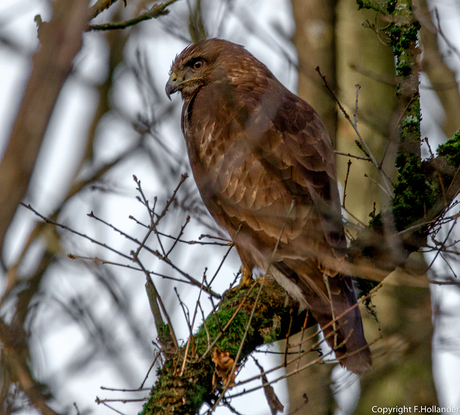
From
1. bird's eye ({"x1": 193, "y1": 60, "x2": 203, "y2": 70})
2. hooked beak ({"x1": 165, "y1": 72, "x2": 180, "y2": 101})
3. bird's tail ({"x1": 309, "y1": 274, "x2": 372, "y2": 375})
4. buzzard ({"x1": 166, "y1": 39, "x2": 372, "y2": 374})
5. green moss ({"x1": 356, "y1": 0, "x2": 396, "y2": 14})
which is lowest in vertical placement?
bird's tail ({"x1": 309, "y1": 274, "x2": 372, "y2": 375})

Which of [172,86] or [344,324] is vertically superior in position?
[172,86]

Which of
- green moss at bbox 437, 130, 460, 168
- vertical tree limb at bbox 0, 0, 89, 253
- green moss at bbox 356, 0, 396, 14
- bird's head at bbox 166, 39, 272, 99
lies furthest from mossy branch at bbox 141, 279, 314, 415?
green moss at bbox 356, 0, 396, 14

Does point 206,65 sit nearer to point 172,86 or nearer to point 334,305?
point 172,86

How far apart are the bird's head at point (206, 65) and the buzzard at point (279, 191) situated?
324 millimetres

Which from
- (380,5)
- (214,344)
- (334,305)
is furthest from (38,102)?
(380,5)

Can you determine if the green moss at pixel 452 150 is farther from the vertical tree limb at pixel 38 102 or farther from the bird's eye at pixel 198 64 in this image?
the vertical tree limb at pixel 38 102

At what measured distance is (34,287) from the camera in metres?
2.88

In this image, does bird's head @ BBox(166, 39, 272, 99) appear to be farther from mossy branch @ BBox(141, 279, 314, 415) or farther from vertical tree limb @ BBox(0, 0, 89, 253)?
vertical tree limb @ BBox(0, 0, 89, 253)

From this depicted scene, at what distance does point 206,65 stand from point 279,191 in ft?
6.33

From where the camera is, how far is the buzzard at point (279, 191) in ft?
12.3

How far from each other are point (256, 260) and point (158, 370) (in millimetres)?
1177

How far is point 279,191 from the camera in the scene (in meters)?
4.03

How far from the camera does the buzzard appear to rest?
3.75 m

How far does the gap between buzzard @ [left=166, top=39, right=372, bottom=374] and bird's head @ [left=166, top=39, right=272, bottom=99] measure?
32cm
